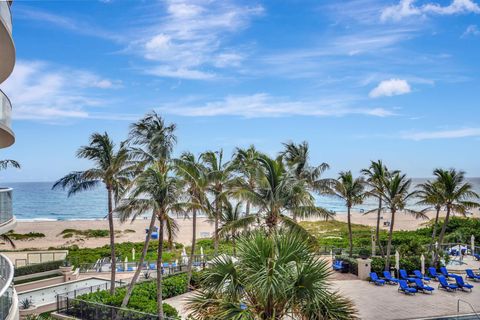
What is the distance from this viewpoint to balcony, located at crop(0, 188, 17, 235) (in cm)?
1223

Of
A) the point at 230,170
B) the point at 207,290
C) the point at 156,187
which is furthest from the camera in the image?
the point at 230,170

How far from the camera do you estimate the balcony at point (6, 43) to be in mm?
10945

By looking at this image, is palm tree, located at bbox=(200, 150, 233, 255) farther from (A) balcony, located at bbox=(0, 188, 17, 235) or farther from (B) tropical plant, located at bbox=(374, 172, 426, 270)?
(A) balcony, located at bbox=(0, 188, 17, 235)

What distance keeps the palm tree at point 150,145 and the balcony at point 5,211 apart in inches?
320

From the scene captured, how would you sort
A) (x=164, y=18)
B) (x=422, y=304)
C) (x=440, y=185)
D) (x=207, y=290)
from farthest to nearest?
(x=440, y=185) → (x=422, y=304) → (x=164, y=18) → (x=207, y=290)

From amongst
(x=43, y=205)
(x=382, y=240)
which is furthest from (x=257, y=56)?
(x=43, y=205)

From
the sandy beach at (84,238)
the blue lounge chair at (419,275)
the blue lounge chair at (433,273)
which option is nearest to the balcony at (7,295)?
the blue lounge chair at (419,275)

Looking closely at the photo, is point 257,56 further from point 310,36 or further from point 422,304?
point 422,304

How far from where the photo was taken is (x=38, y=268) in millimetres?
33812

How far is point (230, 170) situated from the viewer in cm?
3077

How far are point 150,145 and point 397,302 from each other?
51.9 feet

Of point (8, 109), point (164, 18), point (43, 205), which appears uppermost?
point (164, 18)

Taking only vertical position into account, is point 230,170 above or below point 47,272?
above

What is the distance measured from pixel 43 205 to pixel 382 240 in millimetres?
135715
